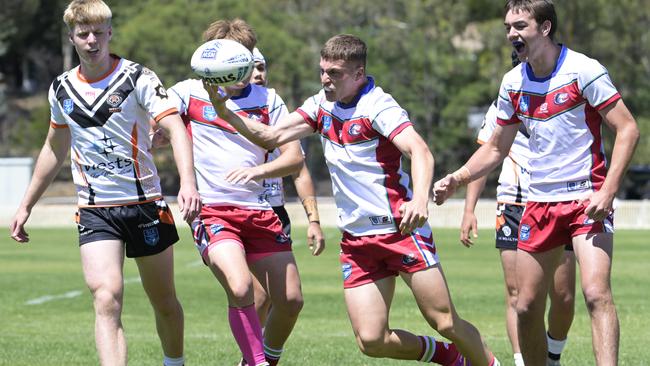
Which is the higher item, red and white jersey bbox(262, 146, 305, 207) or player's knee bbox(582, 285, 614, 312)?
red and white jersey bbox(262, 146, 305, 207)

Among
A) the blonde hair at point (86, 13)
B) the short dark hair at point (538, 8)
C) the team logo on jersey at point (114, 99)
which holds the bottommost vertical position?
the team logo on jersey at point (114, 99)

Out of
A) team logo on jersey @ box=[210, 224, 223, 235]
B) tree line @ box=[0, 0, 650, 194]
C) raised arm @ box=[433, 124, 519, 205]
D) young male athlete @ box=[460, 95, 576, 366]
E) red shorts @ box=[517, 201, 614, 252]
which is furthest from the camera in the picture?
tree line @ box=[0, 0, 650, 194]

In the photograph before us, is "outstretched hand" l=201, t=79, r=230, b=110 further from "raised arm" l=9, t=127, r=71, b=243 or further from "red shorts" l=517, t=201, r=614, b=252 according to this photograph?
"red shorts" l=517, t=201, r=614, b=252

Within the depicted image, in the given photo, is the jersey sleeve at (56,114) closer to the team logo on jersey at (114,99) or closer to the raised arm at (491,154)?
the team logo on jersey at (114,99)

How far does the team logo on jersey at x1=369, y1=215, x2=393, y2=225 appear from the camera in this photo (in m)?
8.20

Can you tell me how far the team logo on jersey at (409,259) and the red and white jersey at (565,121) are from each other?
0.88 meters

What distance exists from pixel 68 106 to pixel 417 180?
2334 millimetres

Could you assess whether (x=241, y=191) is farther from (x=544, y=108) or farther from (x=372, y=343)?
(x=544, y=108)

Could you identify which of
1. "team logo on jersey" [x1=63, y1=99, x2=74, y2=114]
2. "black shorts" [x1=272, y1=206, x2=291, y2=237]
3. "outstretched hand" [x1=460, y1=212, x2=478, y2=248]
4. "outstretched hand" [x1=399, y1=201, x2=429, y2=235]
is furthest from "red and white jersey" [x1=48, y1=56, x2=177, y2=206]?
"outstretched hand" [x1=460, y1=212, x2=478, y2=248]

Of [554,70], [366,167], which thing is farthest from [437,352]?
[554,70]

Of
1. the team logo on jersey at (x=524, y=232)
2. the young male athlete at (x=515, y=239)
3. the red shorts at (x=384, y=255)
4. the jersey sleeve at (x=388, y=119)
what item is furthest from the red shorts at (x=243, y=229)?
the team logo on jersey at (x=524, y=232)

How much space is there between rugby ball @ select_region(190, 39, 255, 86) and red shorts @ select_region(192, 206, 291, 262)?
48.4 inches

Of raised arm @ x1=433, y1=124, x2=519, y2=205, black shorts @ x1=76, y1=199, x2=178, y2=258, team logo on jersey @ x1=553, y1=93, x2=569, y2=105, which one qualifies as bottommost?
black shorts @ x1=76, y1=199, x2=178, y2=258

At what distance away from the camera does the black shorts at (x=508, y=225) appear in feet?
32.8
